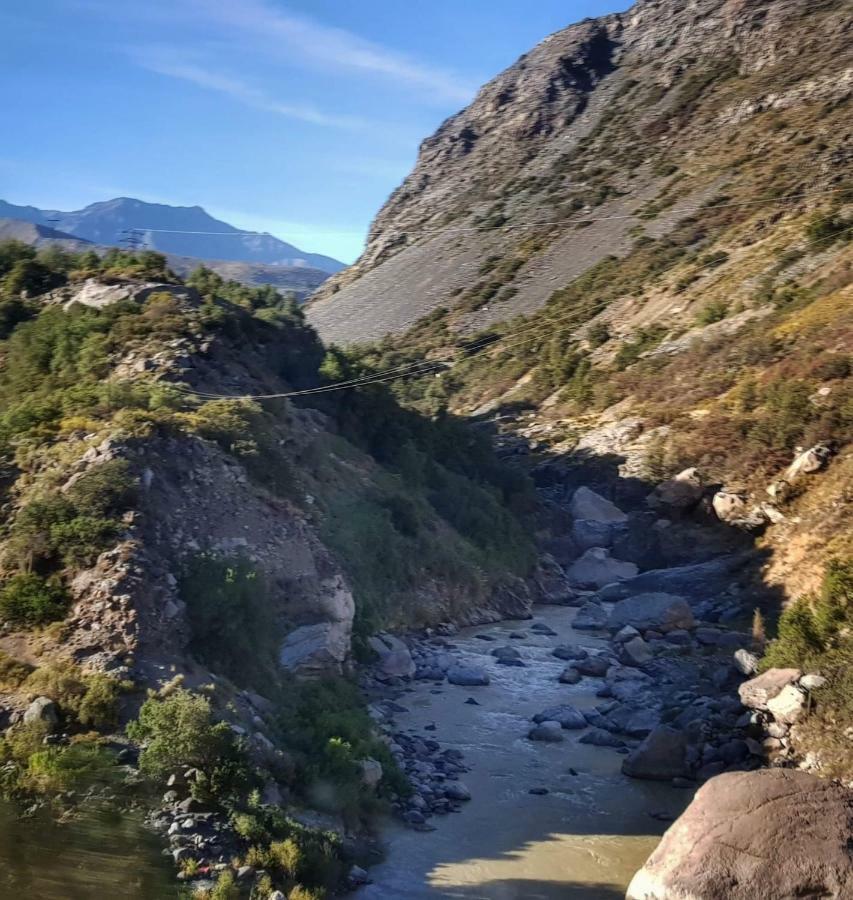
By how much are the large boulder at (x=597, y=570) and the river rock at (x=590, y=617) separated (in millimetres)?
3326

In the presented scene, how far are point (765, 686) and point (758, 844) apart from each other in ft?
21.1

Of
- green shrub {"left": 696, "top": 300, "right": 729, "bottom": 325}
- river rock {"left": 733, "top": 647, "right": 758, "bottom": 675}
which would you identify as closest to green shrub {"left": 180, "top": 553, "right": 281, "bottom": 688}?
river rock {"left": 733, "top": 647, "right": 758, "bottom": 675}

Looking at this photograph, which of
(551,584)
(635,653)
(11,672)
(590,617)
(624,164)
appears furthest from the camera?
(624,164)

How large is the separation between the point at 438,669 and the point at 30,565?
10.2 m

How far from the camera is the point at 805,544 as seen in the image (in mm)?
25891

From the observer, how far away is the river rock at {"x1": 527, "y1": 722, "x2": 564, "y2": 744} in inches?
706

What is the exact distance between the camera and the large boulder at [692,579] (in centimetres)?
2755

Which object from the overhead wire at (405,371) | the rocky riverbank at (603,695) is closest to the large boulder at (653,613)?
the rocky riverbank at (603,695)

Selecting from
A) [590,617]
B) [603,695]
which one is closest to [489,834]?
[603,695]

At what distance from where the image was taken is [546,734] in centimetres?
1800

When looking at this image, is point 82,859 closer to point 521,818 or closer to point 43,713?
point 43,713

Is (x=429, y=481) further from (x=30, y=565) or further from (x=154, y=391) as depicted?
(x=30, y=565)

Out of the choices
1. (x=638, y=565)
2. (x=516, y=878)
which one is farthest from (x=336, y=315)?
(x=516, y=878)

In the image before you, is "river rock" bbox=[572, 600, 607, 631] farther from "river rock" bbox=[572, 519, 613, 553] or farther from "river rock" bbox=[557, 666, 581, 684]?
"river rock" bbox=[572, 519, 613, 553]
